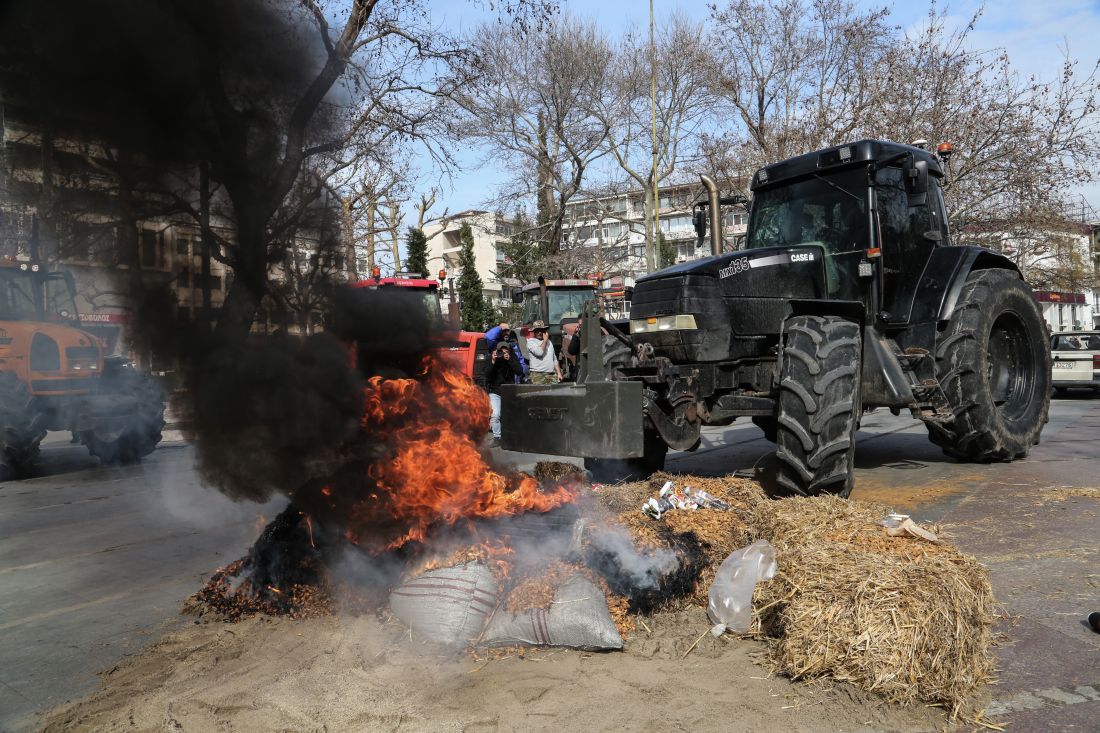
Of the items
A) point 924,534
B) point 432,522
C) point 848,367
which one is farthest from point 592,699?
point 848,367

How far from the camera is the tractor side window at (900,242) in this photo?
24.1ft

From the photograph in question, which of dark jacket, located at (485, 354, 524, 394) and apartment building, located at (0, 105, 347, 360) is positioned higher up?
apartment building, located at (0, 105, 347, 360)

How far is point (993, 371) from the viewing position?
8828 mm

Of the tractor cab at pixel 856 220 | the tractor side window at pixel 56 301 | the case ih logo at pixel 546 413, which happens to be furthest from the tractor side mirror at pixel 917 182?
the tractor side window at pixel 56 301

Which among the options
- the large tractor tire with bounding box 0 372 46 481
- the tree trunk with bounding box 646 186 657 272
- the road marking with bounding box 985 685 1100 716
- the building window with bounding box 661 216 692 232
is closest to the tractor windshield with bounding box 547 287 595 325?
the tree trunk with bounding box 646 186 657 272

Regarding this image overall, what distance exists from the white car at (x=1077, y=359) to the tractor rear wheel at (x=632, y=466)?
14.7 m

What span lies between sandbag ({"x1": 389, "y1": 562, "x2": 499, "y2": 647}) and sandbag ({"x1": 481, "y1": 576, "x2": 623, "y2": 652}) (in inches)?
4.0

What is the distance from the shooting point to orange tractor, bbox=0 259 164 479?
398 inches

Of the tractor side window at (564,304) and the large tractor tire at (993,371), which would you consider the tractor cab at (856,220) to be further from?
the tractor side window at (564,304)

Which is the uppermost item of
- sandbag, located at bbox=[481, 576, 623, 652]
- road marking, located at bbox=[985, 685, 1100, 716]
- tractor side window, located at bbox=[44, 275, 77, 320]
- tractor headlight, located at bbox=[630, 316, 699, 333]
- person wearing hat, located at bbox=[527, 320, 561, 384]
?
tractor side window, located at bbox=[44, 275, 77, 320]

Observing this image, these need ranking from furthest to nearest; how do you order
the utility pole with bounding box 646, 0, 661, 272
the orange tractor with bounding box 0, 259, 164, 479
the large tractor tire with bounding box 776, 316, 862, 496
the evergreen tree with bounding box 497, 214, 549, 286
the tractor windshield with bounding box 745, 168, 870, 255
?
the evergreen tree with bounding box 497, 214, 549, 286 → the utility pole with bounding box 646, 0, 661, 272 → the orange tractor with bounding box 0, 259, 164, 479 → the tractor windshield with bounding box 745, 168, 870, 255 → the large tractor tire with bounding box 776, 316, 862, 496

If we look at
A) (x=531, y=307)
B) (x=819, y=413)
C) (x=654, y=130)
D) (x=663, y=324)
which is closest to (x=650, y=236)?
(x=654, y=130)

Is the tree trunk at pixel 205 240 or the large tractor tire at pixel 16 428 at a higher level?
the tree trunk at pixel 205 240

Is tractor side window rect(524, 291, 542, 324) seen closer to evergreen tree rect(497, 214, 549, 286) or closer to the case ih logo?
evergreen tree rect(497, 214, 549, 286)
